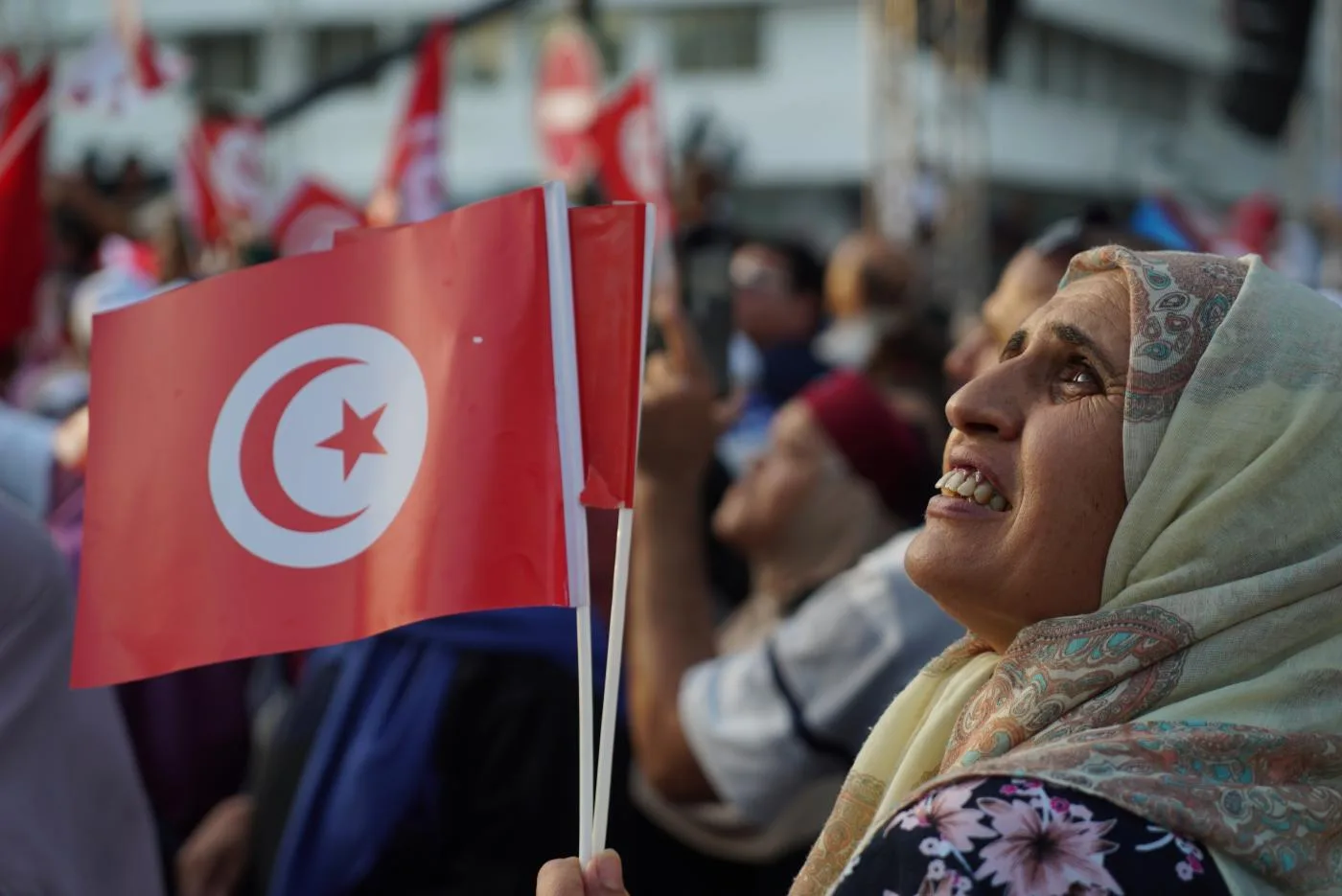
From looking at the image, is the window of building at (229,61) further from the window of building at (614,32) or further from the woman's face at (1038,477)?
the woman's face at (1038,477)

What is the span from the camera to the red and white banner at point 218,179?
7.69 metres

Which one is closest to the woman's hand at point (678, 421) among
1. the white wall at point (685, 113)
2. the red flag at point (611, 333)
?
the red flag at point (611, 333)

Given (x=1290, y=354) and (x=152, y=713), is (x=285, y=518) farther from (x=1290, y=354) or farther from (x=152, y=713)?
(x=152, y=713)

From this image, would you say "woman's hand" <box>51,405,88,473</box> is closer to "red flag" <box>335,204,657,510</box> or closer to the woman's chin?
"red flag" <box>335,204,657,510</box>

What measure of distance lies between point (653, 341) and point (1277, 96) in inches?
228

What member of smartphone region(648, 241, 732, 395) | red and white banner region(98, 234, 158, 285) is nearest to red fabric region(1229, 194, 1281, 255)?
red and white banner region(98, 234, 158, 285)

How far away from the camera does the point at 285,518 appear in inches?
79.0

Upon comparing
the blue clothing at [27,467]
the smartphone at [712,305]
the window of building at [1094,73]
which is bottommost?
the window of building at [1094,73]

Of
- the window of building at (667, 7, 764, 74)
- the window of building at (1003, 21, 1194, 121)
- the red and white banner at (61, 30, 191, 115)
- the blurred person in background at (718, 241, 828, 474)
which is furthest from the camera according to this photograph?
the window of building at (1003, 21, 1194, 121)

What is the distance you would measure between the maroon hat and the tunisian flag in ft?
5.23

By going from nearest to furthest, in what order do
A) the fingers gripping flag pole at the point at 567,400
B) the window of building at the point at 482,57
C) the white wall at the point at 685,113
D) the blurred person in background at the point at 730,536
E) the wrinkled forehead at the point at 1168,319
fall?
the wrinkled forehead at the point at 1168,319, the fingers gripping flag pole at the point at 567,400, the blurred person in background at the point at 730,536, the white wall at the point at 685,113, the window of building at the point at 482,57

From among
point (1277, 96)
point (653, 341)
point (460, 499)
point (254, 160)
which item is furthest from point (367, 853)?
point (1277, 96)

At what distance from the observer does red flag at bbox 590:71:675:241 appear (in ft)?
20.3

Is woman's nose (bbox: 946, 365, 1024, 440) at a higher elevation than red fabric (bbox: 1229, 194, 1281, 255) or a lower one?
higher
